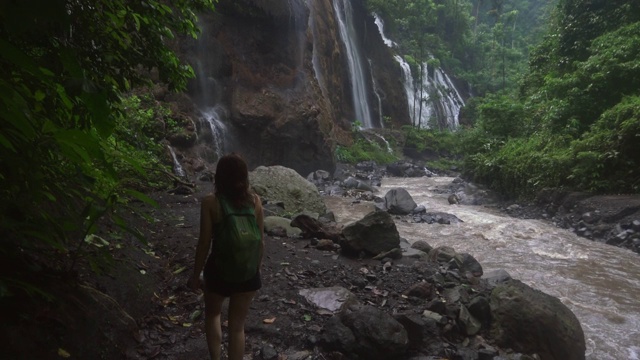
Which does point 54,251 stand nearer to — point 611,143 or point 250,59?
point 611,143

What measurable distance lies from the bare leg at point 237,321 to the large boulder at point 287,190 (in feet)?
21.8

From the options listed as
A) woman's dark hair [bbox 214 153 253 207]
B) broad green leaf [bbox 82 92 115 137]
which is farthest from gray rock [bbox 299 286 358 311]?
broad green leaf [bbox 82 92 115 137]

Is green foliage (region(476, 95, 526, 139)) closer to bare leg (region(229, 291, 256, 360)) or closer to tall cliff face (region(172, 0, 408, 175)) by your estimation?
tall cliff face (region(172, 0, 408, 175))

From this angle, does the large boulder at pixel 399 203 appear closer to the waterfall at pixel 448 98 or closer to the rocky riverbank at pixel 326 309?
the rocky riverbank at pixel 326 309

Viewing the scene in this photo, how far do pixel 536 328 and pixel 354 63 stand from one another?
2673cm

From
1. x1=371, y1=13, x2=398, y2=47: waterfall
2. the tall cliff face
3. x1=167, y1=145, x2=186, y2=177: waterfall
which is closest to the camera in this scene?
x1=167, y1=145, x2=186, y2=177: waterfall

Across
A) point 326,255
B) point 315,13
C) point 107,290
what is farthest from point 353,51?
point 107,290

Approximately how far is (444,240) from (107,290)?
25.5 ft

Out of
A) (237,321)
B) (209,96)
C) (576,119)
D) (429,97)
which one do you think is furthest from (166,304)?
(429,97)

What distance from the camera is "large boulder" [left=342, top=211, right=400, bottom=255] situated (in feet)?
20.6

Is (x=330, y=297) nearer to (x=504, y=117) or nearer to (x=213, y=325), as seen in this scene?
(x=213, y=325)

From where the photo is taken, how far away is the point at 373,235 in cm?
639

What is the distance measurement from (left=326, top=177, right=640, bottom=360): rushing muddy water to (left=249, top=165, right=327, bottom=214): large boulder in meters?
1.07

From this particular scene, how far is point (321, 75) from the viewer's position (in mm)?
24266
